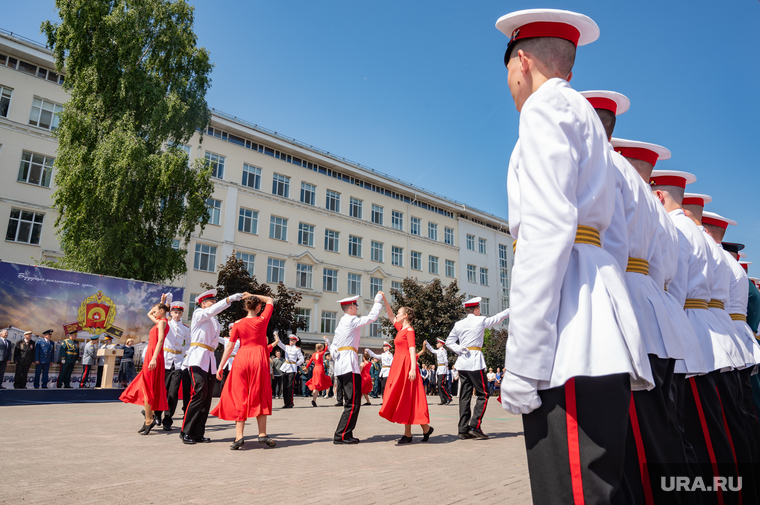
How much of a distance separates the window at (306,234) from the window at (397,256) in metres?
8.94

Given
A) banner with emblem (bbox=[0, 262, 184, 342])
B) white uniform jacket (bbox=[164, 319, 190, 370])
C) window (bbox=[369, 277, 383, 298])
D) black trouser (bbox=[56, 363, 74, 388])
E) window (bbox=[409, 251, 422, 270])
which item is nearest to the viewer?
white uniform jacket (bbox=[164, 319, 190, 370])

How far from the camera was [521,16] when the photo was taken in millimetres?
2523

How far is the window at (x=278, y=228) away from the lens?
38.1 m

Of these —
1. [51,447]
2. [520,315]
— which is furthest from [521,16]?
[51,447]

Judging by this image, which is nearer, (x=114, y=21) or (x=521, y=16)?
(x=521, y=16)

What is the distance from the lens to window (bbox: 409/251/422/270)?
4822 cm

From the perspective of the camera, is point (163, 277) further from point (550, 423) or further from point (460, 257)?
point (460, 257)

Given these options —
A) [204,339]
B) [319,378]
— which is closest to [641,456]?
Result: [204,339]

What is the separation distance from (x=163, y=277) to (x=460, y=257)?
117 ft

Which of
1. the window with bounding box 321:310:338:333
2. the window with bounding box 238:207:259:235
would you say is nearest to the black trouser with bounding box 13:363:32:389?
the window with bounding box 238:207:259:235

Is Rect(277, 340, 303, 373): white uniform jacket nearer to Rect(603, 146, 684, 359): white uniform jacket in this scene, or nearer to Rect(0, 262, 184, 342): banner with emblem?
Rect(0, 262, 184, 342): banner with emblem

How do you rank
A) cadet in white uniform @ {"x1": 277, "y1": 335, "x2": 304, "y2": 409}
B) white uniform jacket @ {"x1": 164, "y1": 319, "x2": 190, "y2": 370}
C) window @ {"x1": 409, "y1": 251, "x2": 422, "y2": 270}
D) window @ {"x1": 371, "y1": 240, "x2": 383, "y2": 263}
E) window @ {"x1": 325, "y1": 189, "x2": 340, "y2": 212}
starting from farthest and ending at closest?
window @ {"x1": 409, "y1": 251, "x2": 422, "y2": 270}
window @ {"x1": 371, "y1": 240, "x2": 383, "y2": 263}
window @ {"x1": 325, "y1": 189, "x2": 340, "y2": 212}
cadet in white uniform @ {"x1": 277, "y1": 335, "x2": 304, "y2": 409}
white uniform jacket @ {"x1": 164, "y1": 319, "x2": 190, "y2": 370}

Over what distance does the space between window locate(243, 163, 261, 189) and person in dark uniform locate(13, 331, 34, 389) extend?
2234 cm

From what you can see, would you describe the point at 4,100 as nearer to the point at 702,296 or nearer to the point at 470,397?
the point at 470,397
